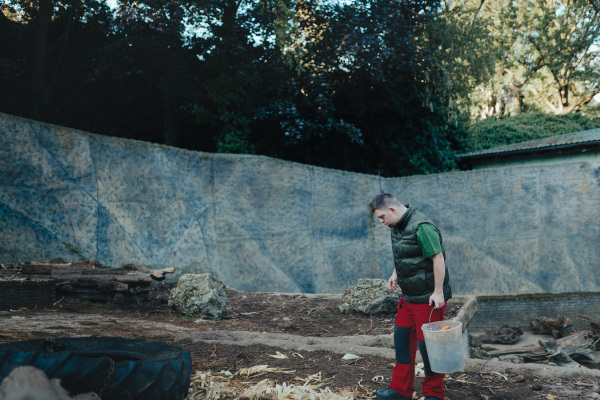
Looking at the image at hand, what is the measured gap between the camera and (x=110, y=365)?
3.10 m

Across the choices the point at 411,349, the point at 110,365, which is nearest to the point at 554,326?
the point at 411,349

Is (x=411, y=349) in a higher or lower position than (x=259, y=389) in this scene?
higher

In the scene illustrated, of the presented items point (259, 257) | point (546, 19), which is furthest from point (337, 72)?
point (546, 19)

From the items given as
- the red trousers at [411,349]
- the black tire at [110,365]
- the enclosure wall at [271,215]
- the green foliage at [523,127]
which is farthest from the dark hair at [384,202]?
the green foliage at [523,127]

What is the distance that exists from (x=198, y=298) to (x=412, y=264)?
3.89 m

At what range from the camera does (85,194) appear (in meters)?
8.48

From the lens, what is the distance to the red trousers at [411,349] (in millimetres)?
3809

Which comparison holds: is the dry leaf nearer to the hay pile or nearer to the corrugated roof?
the hay pile

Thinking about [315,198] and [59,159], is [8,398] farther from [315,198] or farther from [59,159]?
[315,198]

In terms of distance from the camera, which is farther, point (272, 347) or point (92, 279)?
point (92, 279)

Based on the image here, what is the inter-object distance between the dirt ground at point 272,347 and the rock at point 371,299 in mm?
123

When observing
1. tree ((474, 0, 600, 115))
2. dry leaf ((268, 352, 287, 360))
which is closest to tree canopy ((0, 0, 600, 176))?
dry leaf ((268, 352, 287, 360))

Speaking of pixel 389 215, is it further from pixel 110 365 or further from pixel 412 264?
pixel 110 365

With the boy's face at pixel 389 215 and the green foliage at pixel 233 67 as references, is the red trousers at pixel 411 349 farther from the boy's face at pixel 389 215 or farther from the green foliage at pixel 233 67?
the green foliage at pixel 233 67
